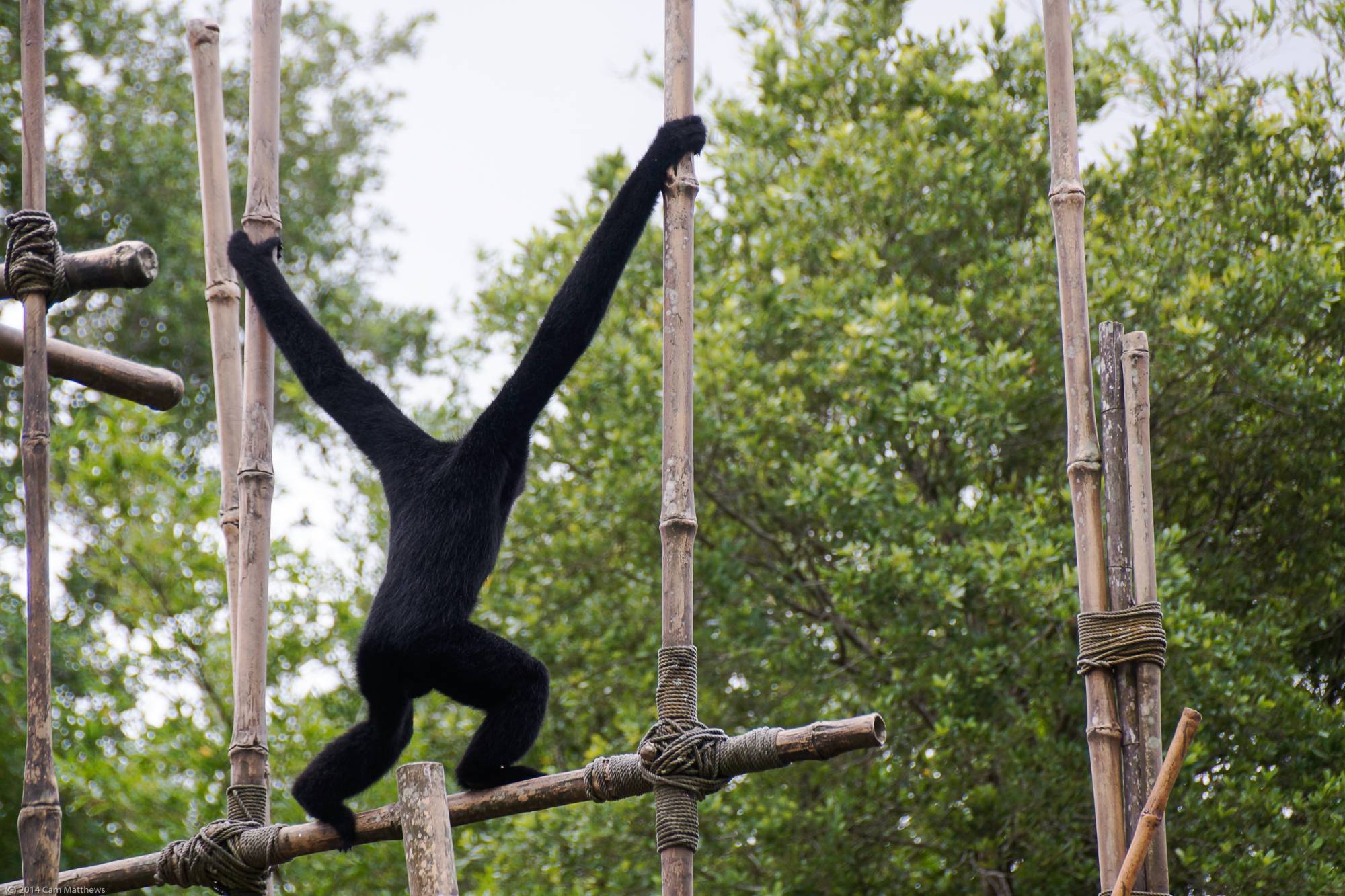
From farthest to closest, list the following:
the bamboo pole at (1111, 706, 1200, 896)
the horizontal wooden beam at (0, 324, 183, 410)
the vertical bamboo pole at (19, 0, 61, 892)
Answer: the horizontal wooden beam at (0, 324, 183, 410), the vertical bamboo pole at (19, 0, 61, 892), the bamboo pole at (1111, 706, 1200, 896)

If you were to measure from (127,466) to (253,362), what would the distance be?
743cm

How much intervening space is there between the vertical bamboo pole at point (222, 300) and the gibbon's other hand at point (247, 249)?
3.0 inches

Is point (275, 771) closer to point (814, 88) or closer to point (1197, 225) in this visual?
point (814, 88)

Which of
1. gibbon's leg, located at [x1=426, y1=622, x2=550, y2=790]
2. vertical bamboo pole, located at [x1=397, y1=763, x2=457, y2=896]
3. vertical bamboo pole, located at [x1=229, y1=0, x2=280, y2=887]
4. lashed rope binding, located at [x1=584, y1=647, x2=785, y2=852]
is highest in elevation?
vertical bamboo pole, located at [x1=229, y1=0, x2=280, y2=887]

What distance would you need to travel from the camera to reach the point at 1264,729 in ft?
26.1

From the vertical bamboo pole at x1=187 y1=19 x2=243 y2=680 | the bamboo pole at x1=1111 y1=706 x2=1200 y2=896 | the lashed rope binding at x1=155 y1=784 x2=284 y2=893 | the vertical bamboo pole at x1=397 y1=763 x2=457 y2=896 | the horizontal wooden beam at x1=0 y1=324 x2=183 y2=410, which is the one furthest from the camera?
the vertical bamboo pole at x1=187 y1=19 x2=243 y2=680

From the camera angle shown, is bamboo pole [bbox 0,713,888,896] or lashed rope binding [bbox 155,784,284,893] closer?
bamboo pole [bbox 0,713,888,896]

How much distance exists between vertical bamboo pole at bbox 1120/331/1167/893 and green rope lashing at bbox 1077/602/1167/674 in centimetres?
3

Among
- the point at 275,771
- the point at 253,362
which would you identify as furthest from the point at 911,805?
the point at 253,362

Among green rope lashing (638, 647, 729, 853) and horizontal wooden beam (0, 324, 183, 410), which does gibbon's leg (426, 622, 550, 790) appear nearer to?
green rope lashing (638, 647, 729, 853)

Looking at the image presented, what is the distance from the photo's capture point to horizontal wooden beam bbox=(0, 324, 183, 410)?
3.77m

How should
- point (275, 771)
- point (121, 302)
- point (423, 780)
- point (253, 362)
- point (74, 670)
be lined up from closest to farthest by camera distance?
point (423, 780)
point (253, 362)
point (275, 771)
point (74, 670)
point (121, 302)

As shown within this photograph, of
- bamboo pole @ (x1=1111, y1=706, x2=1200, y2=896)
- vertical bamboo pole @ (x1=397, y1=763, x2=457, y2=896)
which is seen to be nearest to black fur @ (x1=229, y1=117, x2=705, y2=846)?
vertical bamboo pole @ (x1=397, y1=763, x2=457, y2=896)

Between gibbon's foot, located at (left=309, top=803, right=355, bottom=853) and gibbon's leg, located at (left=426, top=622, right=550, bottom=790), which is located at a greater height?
gibbon's leg, located at (left=426, top=622, right=550, bottom=790)
